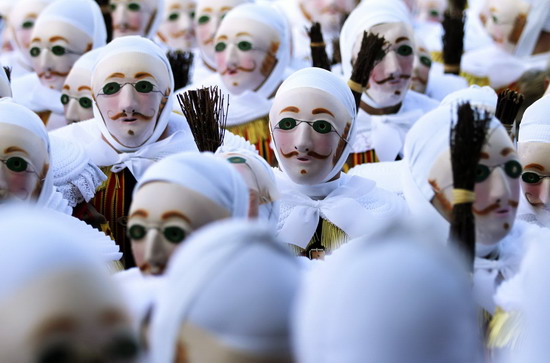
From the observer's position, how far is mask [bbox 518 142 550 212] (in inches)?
177

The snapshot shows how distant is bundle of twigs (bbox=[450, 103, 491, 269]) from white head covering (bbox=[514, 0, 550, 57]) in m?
3.79

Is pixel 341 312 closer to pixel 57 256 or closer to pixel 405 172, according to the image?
pixel 57 256

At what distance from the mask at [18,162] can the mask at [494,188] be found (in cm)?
137

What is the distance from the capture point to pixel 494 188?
3.65 meters

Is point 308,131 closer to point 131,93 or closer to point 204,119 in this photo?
point 204,119

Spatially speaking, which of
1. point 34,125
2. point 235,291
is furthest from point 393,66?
point 235,291

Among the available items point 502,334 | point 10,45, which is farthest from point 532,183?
point 10,45

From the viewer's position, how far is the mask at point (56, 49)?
6109mm

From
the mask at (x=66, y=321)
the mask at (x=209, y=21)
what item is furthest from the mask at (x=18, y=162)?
the mask at (x=209, y=21)

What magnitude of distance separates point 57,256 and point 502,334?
1.48 meters

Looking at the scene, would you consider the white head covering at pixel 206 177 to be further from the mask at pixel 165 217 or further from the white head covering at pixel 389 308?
the white head covering at pixel 389 308

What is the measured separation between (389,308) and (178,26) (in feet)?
19.2

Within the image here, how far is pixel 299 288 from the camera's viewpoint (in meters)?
2.70

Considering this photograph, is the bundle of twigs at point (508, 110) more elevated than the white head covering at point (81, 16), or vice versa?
the white head covering at point (81, 16)
